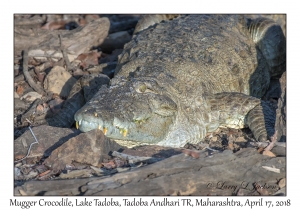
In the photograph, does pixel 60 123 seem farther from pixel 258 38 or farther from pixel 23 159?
pixel 258 38

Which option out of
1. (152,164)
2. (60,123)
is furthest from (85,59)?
(152,164)

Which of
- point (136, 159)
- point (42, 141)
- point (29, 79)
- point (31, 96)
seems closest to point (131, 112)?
point (136, 159)

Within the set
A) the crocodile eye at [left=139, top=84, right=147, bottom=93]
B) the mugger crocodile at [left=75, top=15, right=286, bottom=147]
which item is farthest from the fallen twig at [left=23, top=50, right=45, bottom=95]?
the crocodile eye at [left=139, top=84, right=147, bottom=93]

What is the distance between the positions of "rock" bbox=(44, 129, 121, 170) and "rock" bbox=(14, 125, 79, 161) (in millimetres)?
337

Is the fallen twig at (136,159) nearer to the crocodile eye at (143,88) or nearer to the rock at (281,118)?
the crocodile eye at (143,88)

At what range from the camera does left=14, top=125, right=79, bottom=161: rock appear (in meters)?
5.40

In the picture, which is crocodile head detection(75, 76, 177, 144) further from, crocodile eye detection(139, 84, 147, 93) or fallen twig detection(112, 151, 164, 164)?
fallen twig detection(112, 151, 164, 164)

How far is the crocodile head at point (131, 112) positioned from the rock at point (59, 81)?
77.9 inches

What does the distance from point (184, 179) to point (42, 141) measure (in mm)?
1726

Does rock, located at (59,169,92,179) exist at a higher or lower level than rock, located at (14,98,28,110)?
lower

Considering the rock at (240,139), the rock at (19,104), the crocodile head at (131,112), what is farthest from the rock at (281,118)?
the rock at (19,104)

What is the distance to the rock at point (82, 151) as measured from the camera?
503 cm

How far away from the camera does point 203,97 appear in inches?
258
